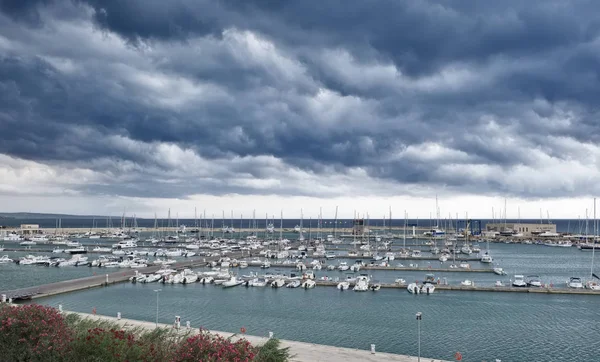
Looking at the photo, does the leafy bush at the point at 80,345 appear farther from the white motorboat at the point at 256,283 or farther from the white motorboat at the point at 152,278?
the white motorboat at the point at 152,278

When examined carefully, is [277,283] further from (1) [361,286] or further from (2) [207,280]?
(1) [361,286]

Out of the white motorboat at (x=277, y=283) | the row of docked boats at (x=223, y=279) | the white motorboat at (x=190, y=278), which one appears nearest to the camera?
the white motorboat at (x=277, y=283)

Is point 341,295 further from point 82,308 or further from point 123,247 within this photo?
point 123,247

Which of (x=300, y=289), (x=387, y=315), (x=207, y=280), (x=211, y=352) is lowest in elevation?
(x=387, y=315)

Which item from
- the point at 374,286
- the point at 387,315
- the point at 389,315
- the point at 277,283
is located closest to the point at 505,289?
the point at 374,286

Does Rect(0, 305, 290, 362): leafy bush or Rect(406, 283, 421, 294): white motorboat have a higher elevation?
Rect(0, 305, 290, 362): leafy bush

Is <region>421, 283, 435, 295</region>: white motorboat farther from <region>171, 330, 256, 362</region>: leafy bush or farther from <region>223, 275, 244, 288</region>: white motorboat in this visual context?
<region>171, 330, 256, 362</region>: leafy bush

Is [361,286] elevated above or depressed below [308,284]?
above

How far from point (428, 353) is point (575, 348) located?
14107 mm

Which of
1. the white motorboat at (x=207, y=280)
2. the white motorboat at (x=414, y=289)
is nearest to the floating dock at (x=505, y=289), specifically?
the white motorboat at (x=414, y=289)

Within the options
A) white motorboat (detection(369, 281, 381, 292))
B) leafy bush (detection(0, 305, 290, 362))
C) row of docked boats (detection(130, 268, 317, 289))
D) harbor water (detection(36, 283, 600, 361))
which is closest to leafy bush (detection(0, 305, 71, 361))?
leafy bush (detection(0, 305, 290, 362))

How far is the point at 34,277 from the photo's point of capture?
259 feet

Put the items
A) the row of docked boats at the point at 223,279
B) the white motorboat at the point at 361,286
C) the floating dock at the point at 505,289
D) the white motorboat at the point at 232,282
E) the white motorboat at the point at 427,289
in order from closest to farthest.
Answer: the white motorboat at the point at 427,289
the floating dock at the point at 505,289
the white motorboat at the point at 361,286
the row of docked boats at the point at 223,279
the white motorboat at the point at 232,282

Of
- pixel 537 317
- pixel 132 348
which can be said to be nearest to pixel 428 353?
pixel 537 317
